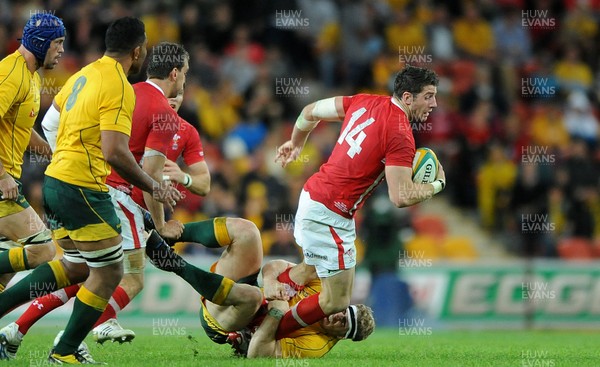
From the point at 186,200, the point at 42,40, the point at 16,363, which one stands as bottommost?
the point at 186,200

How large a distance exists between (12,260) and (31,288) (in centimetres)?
46

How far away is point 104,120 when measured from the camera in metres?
6.91

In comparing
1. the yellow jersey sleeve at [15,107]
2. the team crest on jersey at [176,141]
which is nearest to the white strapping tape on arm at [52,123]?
the yellow jersey sleeve at [15,107]

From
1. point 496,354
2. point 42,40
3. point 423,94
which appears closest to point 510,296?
point 496,354

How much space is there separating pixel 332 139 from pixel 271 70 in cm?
173

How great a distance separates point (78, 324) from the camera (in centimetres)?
718

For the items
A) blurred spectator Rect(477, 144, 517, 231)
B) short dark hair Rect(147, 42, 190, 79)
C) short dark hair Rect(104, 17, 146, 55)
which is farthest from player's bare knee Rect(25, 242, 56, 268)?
blurred spectator Rect(477, 144, 517, 231)

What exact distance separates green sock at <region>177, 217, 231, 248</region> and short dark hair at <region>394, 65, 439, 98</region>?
Answer: 178 centimetres

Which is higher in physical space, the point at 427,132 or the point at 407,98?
the point at 407,98

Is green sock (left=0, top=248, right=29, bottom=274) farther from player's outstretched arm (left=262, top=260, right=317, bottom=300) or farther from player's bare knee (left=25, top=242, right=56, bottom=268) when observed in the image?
player's outstretched arm (left=262, top=260, right=317, bottom=300)

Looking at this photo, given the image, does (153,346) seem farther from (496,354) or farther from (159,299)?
(159,299)

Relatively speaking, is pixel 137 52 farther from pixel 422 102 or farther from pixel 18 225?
pixel 422 102

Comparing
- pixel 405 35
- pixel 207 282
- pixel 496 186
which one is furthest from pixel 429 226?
pixel 207 282

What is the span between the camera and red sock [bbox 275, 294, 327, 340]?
809 cm
